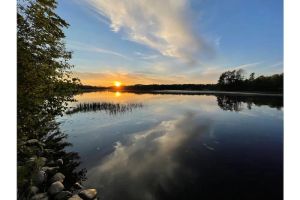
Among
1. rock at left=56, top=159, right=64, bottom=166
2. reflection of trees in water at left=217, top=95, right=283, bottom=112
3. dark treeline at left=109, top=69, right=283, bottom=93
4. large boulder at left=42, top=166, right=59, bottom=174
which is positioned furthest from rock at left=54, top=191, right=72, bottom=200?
dark treeline at left=109, top=69, right=283, bottom=93

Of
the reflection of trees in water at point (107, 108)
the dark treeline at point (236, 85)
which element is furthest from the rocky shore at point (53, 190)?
the dark treeline at point (236, 85)

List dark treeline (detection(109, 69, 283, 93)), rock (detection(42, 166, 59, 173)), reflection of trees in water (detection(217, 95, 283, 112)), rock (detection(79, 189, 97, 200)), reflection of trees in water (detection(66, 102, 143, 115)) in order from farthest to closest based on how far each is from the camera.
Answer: dark treeline (detection(109, 69, 283, 93)) < reflection of trees in water (detection(217, 95, 283, 112)) < reflection of trees in water (detection(66, 102, 143, 115)) < rock (detection(42, 166, 59, 173)) < rock (detection(79, 189, 97, 200))

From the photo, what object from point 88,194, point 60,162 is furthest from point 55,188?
point 60,162

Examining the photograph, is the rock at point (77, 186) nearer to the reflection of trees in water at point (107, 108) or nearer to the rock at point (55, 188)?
the rock at point (55, 188)

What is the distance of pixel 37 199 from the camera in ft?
10.3

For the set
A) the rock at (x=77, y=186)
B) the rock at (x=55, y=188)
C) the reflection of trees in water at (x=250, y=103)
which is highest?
the reflection of trees in water at (x=250, y=103)

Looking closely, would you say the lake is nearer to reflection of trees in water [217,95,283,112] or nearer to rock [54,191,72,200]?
rock [54,191,72,200]

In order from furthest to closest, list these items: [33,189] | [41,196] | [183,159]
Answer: [183,159] < [33,189] < [41,196]

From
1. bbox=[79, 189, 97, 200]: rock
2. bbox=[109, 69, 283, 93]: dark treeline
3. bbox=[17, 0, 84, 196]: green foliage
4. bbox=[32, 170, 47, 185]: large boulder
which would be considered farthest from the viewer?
bbox=[109, 69, 283, 93]: dark treeline

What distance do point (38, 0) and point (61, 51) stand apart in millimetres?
1360

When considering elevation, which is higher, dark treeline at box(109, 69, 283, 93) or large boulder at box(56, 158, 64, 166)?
dark treeline at box(109, 69, 283, 93)

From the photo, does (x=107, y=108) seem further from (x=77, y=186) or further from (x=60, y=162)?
(x=77, y=186)
